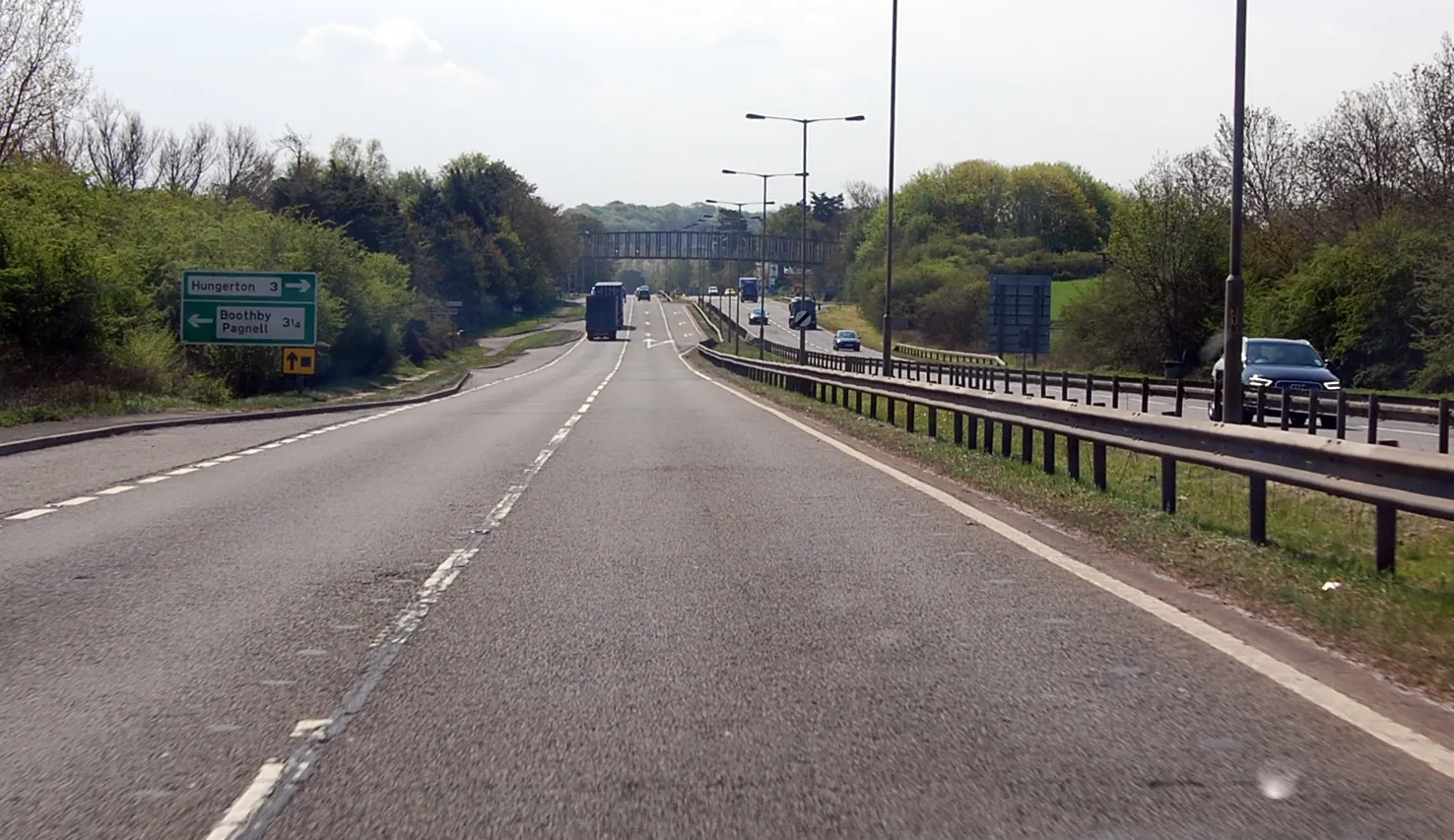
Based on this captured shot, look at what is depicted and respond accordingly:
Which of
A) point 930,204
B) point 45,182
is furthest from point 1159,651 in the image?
point 930,204

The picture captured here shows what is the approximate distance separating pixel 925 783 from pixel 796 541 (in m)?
6.25

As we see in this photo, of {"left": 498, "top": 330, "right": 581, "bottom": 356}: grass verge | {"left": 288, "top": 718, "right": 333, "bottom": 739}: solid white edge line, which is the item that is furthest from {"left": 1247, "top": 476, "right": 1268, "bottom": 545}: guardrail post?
{"left": 498, "top": 330, "right": 581, "bottom": 356}: grass verge

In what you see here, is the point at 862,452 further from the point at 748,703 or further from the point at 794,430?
the point at 748,703

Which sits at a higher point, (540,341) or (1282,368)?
(1282,368)

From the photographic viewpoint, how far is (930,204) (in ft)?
390

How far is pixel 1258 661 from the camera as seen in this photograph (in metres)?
7.27

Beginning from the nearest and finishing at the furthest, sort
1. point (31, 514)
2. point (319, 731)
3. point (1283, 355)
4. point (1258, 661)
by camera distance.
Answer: point (319, 731)
point (1258, 661)
point (31, 514)
point (1283, 355)

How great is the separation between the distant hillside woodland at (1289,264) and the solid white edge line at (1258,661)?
3474cm

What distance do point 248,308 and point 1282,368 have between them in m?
26.6

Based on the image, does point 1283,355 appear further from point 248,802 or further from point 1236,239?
point 248,802

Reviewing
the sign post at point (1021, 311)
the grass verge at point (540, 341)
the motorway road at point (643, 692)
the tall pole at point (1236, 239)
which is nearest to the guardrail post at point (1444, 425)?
the tall pole at point (1236, 239)

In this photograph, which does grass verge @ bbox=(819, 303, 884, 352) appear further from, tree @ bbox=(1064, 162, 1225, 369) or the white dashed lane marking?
the white dashed lane marking

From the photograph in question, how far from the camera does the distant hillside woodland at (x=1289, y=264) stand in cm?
4594

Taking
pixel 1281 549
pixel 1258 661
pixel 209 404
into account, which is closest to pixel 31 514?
pixel 1281 549
